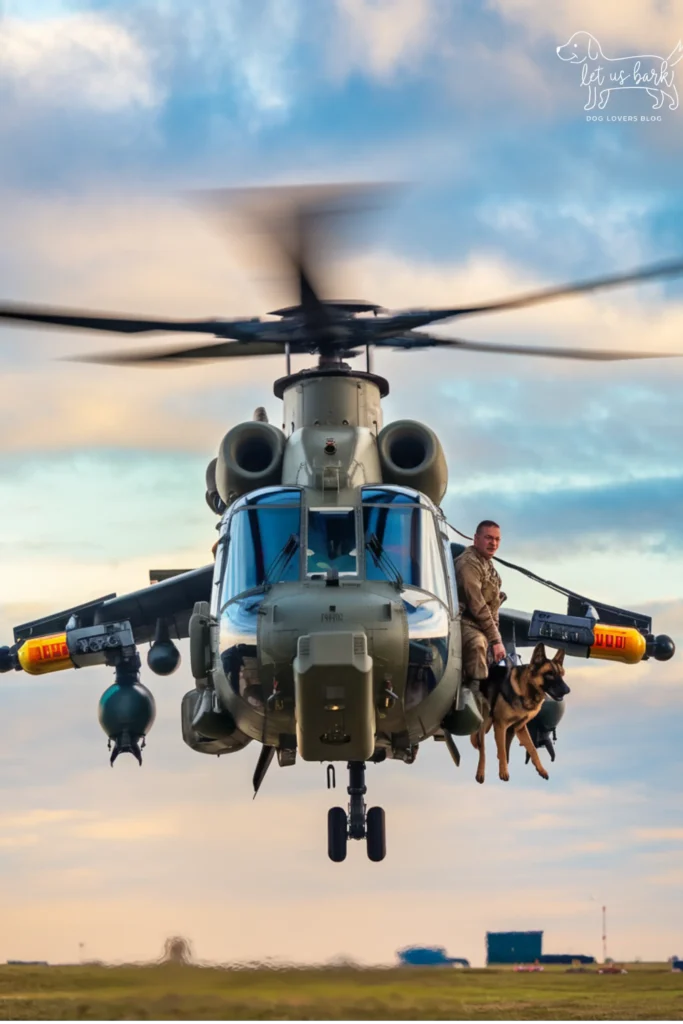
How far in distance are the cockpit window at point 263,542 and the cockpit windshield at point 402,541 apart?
1.82 ft

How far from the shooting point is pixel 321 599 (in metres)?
11.7

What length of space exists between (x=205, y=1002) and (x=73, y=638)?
155 inches

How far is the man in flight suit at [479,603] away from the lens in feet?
43.7

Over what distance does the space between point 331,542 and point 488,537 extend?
63.8 inches

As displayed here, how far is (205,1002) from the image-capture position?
16.2m

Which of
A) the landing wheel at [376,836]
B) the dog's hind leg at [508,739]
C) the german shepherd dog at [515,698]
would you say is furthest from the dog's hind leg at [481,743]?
the landing wheel at [376,836]

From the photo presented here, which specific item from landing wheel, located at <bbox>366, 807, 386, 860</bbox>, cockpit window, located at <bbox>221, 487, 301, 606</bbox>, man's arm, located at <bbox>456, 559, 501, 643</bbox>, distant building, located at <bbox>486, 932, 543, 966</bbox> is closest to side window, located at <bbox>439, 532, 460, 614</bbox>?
man's arm, located at <bbox>456, 559, 501, 643</bbox>

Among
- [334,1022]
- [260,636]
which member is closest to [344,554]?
[260,636]

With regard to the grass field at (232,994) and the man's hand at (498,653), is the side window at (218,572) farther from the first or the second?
the grass field at (232,994)

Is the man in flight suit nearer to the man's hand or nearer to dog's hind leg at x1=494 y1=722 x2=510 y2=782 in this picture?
the man's hand

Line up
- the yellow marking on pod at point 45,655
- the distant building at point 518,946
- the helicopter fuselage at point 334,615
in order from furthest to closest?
the distant building at point 518,946 → the yellow marking on pod at point 45,655 → the helicopter fuselage at point 334,615

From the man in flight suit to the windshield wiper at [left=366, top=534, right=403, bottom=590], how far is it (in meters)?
1.29

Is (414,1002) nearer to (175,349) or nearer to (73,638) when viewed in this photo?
(73,638)

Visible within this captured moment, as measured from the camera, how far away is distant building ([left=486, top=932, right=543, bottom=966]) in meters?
23.4
